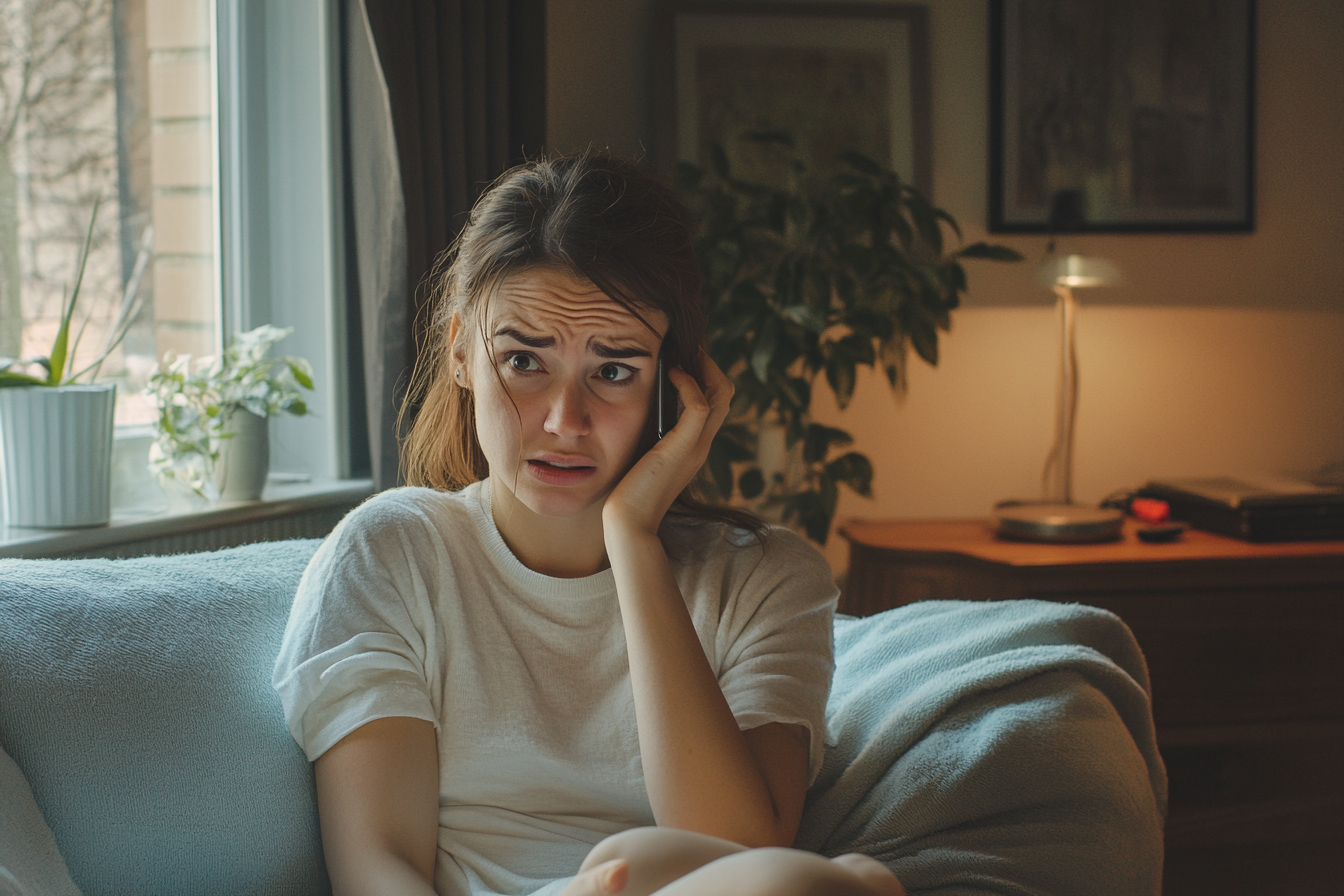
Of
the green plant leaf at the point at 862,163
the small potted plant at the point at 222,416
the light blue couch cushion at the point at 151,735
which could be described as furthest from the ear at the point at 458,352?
the green plant leaf at the point at 862,163

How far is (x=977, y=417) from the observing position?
9.22ft

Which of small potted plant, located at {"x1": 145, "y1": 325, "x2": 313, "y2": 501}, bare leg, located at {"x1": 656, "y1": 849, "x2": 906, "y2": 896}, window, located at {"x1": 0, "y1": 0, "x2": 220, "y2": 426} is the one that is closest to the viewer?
bare leg, located at {"x1": 656, "y1": 849, "x2": 906, "y2": 896}

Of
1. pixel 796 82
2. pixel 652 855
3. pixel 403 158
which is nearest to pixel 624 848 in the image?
pixel 652 855

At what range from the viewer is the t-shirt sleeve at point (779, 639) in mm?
1032

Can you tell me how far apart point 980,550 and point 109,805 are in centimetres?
174

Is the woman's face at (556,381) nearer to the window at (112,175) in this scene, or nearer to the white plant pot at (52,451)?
the white plant pot at (52,451)

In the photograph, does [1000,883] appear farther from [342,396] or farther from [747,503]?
[747,503]

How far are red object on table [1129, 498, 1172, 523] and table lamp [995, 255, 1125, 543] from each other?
52 mm

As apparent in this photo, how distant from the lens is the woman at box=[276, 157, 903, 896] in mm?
960

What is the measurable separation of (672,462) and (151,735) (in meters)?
0.53

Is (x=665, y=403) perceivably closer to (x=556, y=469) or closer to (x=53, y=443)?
(x=556, y=469)

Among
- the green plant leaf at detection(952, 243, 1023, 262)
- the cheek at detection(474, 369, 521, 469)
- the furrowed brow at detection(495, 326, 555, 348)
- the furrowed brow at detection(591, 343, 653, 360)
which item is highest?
the green plant leaf at detection(952, 243, 1023, 262)

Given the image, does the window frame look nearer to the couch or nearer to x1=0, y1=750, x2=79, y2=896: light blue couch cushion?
the couch

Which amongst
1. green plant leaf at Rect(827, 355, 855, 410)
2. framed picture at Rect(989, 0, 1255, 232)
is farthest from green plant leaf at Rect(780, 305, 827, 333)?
framed picture at Rect(989, 0, 1255, 232)
